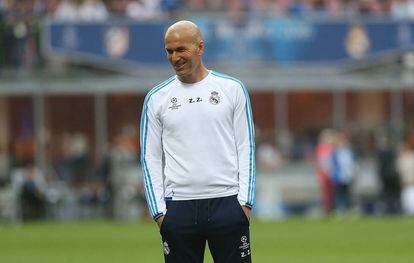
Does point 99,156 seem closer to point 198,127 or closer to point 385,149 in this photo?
point 385,149

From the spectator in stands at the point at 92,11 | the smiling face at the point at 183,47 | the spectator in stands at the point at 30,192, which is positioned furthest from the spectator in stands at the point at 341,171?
the smiling face at the point at 183,47

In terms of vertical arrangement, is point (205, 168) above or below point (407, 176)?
above

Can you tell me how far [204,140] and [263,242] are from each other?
14.9 meters

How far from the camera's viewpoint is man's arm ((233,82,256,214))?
8320mm

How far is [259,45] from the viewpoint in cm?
3662

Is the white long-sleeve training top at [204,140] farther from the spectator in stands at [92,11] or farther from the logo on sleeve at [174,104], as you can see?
the spectator in stands at [92,11]

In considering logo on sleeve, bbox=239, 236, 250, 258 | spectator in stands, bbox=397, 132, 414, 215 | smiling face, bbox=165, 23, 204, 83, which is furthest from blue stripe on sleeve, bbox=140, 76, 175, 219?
spectator in stands, bbox=397, 132, 414, 215

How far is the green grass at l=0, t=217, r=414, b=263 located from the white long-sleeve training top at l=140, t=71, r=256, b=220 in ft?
29.5

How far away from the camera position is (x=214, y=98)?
8.30 metres

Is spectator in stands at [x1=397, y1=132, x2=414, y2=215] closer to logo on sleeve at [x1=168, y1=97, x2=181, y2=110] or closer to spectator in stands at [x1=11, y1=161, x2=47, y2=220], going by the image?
spectator in stands at [x1=11, y1=161, x2=47, y2=220]

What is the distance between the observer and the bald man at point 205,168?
828cm

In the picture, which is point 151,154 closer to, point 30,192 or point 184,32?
point 184,32

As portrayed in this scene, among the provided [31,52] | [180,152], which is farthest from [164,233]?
[31,52]

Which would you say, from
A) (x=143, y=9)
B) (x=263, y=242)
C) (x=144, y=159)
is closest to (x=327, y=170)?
(x=143, y=9)
